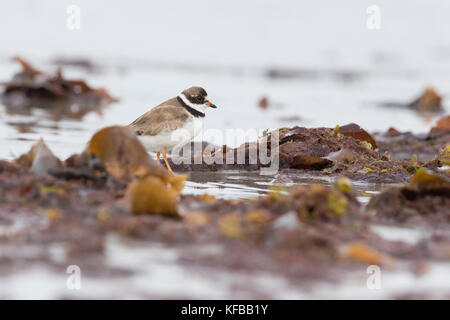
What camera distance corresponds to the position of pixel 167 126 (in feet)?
19.6

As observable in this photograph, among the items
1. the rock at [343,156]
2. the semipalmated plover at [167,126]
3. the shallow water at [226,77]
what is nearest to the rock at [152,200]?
the shallow water at [226,77]

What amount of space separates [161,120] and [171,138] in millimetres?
176

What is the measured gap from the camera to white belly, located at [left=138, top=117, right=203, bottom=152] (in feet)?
19.6

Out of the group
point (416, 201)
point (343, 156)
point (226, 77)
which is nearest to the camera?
point (416, 201)

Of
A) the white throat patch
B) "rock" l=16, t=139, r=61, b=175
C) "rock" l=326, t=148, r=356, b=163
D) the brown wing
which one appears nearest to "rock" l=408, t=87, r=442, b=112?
"rock" l=326, t=148, r=356, b=163

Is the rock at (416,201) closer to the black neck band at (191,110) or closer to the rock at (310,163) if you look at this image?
the rock at (310,163)

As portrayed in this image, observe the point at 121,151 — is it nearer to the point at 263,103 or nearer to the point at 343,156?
the point at 343,156

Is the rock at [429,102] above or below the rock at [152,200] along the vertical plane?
above

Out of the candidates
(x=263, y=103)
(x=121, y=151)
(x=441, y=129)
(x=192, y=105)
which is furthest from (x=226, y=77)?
(x=121, y=151)

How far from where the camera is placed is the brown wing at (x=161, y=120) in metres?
5.96

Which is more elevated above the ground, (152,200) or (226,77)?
(226,77)

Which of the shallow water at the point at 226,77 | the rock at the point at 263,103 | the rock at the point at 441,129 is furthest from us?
the rock at the point at 263,103

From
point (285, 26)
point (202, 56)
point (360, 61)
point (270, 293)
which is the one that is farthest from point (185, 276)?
point (285, 26)

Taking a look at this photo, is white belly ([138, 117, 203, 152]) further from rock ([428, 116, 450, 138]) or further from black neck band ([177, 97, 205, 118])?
rock ([428, 116, 450, 138])
